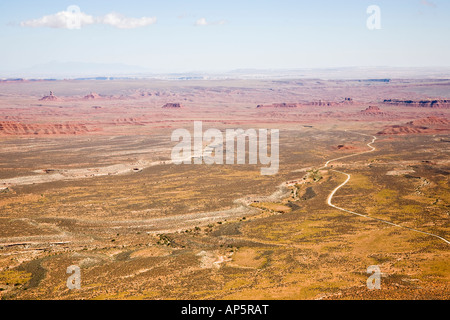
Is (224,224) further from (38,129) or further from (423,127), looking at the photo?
(423,127)

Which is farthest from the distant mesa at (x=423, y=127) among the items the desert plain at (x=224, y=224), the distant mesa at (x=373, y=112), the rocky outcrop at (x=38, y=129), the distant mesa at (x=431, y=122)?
the rocky outcrop at (x=38, y=129)

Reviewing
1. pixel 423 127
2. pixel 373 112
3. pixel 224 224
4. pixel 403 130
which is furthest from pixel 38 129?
pixel 373 112

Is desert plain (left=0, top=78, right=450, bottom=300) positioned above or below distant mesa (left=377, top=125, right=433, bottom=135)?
below

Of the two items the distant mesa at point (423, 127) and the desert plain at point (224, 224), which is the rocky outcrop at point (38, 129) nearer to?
the desert plain at point (224, 224)

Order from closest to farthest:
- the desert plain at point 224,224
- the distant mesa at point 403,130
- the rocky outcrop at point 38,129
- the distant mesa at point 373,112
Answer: the desert plain at point 224,224, the rocky outcrop at point 38,129, the distant mesa at point 403,130, the distant mesa at point 373,112

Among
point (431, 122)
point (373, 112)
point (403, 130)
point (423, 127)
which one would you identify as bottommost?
point (403, 130)

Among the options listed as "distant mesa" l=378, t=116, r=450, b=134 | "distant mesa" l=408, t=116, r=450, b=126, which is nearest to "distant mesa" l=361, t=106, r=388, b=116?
"distant mesa" l=378, t=116, r=450, b=134

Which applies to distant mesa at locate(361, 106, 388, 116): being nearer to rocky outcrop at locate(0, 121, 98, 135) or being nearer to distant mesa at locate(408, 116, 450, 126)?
distant mesa at locate(408, 116, 450, 126)

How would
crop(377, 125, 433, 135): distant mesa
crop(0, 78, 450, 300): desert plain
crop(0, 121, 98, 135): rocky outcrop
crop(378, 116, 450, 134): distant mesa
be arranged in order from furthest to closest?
crop(378, 116, 450, 134): distant mesa, crop(377, 125, 433, 135): distant mesa, crop(0, 121, 98, 135): rocky outcrop, crop(0, 78, 450, 300): desert plain

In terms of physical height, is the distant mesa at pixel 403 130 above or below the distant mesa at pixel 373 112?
below

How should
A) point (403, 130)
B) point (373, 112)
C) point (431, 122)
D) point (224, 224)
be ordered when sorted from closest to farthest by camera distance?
point (224, 224) < point (403, 130) < point (431, 122) < point (373, 112)

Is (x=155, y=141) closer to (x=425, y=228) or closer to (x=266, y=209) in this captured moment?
(x=266, y=209)
